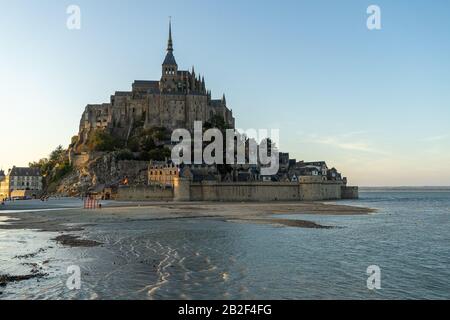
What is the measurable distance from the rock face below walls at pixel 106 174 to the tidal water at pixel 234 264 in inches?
2012

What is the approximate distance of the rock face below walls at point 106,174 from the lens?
255 feet

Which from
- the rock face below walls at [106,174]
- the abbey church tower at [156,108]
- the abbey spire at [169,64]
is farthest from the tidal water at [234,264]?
the abbey spire at [169,64]

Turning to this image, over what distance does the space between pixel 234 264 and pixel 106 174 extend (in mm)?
66130

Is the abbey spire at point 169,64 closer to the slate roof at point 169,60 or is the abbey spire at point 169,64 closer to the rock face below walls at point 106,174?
the slate roof at point 169,60

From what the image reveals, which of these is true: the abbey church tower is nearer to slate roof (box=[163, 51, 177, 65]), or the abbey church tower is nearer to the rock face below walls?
slate roof (box=[163, 51, 177, 65])

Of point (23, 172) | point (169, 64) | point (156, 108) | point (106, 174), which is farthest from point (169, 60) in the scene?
point (23, 172)

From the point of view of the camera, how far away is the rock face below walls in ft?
255

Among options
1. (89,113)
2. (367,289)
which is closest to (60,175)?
(89,113)

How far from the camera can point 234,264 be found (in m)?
16.7

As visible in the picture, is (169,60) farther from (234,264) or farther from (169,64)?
(234,264)

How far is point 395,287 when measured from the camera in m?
13.6

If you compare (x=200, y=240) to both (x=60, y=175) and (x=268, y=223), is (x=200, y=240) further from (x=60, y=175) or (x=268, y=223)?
(x=60, y=175)

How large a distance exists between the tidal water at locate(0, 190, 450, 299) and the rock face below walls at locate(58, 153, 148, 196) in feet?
168
